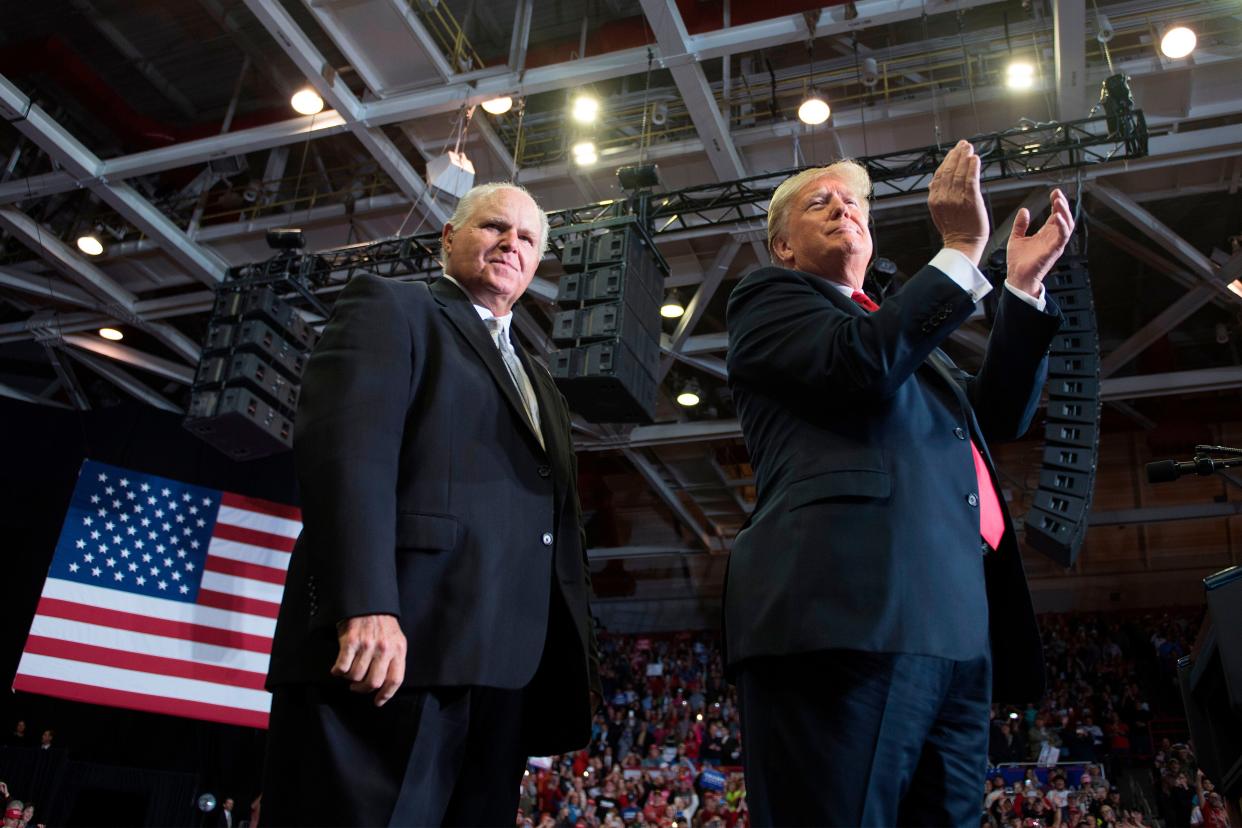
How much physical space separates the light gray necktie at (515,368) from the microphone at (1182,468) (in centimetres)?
227

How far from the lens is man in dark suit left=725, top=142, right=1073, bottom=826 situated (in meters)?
1.43

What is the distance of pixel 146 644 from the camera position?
10.5 metres

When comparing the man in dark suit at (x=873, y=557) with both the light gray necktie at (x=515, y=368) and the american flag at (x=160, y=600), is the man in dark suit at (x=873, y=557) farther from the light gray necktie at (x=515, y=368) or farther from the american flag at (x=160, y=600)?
the american flag at (x=160, y=600)

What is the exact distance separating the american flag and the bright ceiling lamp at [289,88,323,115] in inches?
194

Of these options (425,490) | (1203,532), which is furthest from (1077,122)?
(1203,532)

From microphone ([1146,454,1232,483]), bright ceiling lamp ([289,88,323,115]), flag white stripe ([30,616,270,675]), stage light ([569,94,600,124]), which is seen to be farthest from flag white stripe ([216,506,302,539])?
microphone ([1146,454,1232,483])

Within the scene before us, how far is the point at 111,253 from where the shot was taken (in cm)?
1157

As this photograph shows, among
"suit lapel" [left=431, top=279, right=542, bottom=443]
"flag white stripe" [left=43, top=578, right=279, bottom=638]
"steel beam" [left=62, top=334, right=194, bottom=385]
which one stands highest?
"steel beam" [left=62, top=334, right=194, bottom=385]

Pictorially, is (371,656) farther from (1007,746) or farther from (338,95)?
(1007,746)

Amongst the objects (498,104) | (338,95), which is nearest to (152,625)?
(338,95)

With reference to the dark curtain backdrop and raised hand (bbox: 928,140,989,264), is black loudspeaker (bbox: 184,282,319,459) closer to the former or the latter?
the dark curtain backdrop

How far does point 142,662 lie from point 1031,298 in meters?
10.4

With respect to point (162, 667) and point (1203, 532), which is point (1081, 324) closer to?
point (162, 667)

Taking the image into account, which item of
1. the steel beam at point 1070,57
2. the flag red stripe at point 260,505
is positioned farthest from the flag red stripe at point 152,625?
the steel beam at point 1070,57
